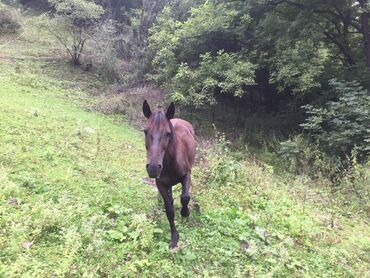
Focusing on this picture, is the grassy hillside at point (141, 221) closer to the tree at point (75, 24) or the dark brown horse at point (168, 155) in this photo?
the dark brown horse at point (168, 155)

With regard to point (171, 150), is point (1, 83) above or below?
below

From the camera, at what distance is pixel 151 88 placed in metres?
20.6

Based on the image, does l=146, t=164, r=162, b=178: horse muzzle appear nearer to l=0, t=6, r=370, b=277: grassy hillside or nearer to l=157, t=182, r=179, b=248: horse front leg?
l=157, t=182, r=179, b=248: horse front leg

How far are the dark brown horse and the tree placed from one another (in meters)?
20.9

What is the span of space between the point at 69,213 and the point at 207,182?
10.8ft

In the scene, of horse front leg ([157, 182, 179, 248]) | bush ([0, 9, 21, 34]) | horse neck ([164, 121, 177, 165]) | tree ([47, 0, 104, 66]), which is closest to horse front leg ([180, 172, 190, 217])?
horse front leg ([157, 182, 179, 248])

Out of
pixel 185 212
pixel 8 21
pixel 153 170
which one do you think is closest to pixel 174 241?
pixel 185 212

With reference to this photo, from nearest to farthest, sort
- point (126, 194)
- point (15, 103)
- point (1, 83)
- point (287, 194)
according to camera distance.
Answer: point (126, 194) < point (287, 194) < point (15, 103) < point (1, 83)

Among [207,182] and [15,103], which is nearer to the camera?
[207,182]

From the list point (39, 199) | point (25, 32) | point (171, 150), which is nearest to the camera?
point (171, 150)

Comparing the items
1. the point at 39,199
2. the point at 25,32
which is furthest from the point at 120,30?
the point at 39,199

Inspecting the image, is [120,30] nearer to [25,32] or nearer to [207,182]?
[25,32]

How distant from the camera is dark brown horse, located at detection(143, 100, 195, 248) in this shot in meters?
4.52

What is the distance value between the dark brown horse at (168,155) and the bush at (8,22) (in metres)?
27.8
